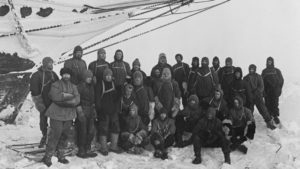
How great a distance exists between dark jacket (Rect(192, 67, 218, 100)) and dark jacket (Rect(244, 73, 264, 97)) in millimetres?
651

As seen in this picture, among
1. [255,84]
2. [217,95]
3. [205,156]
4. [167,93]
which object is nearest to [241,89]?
[255,84]

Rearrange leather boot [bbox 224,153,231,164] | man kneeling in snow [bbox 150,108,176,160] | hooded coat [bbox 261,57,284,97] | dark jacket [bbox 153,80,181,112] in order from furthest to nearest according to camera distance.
A: hooded coat [bbox 261,57,284,97] → dark jacket [bbox 153,80,181,112] → man kneeling in snow [bbox 150,108,176,160] → leather boot [bbox 224,153,231,164]

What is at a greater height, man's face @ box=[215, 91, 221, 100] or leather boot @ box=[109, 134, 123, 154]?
man's face @ box=[215, 91, 221, 100]

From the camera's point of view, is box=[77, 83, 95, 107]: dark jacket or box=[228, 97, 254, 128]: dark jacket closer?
box=[77, 83, 95, 107]: dark jacket

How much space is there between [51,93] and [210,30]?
14382mm

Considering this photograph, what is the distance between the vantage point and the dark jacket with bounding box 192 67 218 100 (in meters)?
7.90

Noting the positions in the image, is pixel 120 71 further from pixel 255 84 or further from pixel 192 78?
pixel 255 84

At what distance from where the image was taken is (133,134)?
22.4 feet

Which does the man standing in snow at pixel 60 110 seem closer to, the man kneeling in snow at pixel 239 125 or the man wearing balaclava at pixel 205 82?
the man kneeling in snow at pixel 239 125

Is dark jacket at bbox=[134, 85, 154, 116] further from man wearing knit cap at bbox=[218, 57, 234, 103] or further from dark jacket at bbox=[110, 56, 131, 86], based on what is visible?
man wearing knit cap at bbox=[218, 57, 234, 103]

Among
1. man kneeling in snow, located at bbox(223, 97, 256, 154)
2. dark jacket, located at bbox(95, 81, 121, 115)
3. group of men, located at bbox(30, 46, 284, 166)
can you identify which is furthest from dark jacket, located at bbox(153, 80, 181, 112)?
dark jacket, located at bbox(95, 81, 121, 115)

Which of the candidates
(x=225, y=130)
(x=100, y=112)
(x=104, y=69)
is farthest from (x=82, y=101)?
(x=225, y=130)

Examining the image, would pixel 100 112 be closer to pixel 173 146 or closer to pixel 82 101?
pixel 82 101

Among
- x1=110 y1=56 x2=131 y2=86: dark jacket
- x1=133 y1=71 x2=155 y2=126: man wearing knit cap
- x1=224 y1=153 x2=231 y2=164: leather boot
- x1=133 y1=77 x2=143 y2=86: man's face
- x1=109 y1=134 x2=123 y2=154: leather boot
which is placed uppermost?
x1=110 y1=56 x2=131 y2=86: dark jacket
